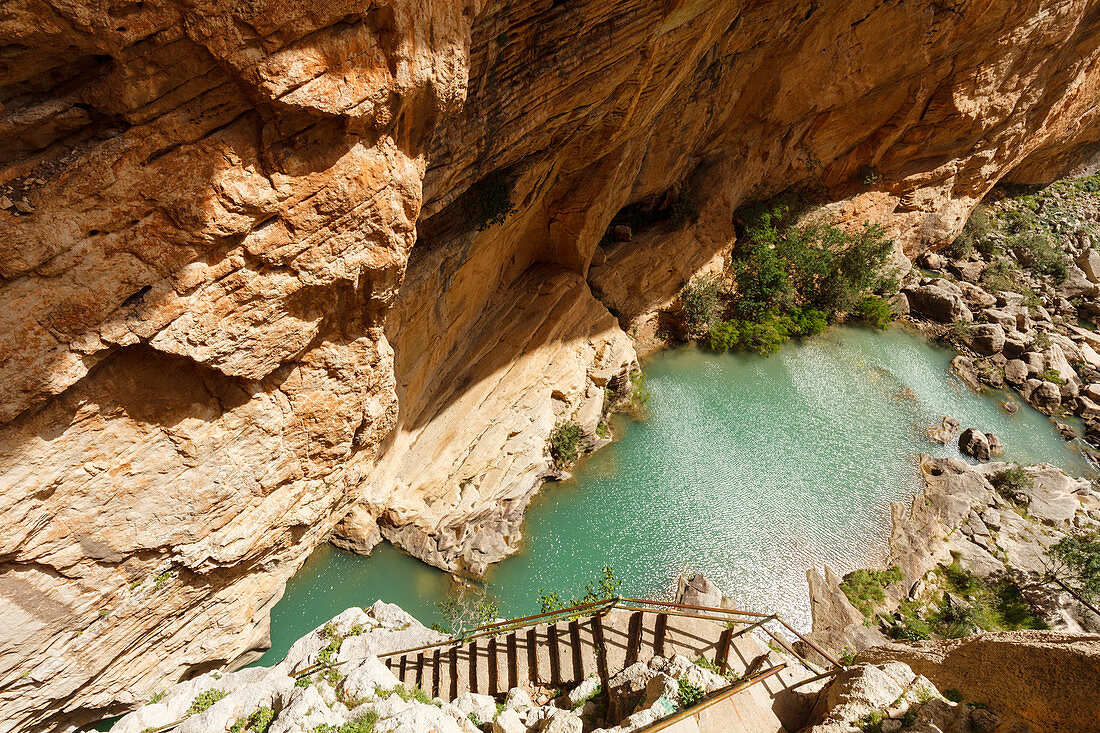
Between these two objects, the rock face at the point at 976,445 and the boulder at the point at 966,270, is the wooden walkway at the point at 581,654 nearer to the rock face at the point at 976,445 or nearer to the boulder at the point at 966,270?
the rock face at the point at 976,445

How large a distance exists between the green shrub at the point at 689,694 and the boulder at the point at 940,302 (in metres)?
16.7

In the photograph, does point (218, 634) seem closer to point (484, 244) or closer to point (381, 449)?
point (381, 449)

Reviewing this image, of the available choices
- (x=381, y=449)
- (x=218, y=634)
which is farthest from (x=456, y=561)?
(x=218, y=634)

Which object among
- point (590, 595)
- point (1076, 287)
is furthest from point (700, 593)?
point (1076, 287)

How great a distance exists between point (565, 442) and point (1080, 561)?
991cm

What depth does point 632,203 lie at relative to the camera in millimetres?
13734

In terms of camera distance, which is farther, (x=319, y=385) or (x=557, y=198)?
(x=557, y=198)

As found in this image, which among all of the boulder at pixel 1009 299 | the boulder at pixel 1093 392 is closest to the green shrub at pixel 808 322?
the boulder at pixel 1009 299

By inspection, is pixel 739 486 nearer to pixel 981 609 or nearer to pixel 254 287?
pixel 981 609

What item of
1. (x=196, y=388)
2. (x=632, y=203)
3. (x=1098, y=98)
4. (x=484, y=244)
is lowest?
(x=196, y=388)

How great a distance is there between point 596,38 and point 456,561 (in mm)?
8477

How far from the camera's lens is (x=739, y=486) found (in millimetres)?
11016

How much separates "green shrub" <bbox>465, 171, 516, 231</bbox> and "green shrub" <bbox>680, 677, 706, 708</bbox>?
21.6 feet

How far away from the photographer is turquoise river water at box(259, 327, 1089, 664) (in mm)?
8930
